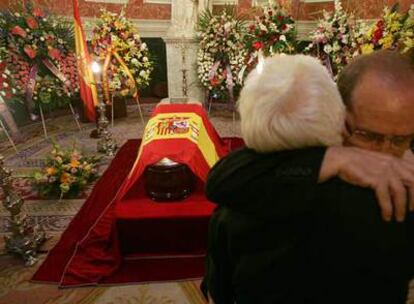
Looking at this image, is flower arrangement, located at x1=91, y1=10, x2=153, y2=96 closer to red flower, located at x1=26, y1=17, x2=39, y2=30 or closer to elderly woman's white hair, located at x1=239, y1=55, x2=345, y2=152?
red flower, located at x1=26, y1=17, x2=39, y2=30

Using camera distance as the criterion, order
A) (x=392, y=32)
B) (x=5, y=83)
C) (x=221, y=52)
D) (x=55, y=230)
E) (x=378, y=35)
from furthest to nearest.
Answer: (x=221, y=52)
(x=5, y=83)
(x=378, y=35)
(x=392, y=32)
(x=55, y=230)

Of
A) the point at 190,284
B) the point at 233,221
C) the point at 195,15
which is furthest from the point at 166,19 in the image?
the point at 233,221

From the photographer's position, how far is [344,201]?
71 centimetres

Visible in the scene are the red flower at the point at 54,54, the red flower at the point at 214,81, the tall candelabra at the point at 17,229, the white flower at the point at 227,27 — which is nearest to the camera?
the tall candelabra at the point at 17,229

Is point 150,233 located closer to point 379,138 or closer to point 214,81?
point 379,138

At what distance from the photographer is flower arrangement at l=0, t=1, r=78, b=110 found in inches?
190

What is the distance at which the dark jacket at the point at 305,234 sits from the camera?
0.71 metres

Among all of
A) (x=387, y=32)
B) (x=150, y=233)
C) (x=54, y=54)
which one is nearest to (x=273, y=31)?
(x=387, y=32)

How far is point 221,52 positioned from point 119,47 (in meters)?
1.63

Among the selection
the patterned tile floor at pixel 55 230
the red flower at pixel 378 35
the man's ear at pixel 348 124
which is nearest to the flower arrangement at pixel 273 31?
the patterned tile floor at pixel 55 230

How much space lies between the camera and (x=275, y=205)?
30.2 inches

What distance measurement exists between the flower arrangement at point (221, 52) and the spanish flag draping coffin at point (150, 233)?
3325 mm

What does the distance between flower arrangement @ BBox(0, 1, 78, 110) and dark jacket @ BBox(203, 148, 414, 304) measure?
15.9 ft

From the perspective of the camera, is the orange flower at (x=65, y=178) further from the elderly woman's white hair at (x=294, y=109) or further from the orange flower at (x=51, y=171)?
the elderly woman's white hair at (x=294, y=109)
